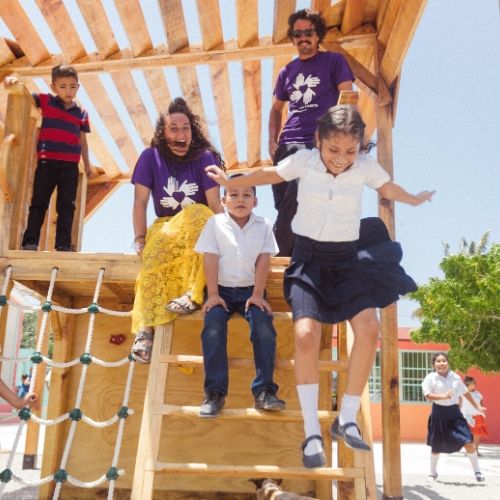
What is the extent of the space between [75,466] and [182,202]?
2263 mm

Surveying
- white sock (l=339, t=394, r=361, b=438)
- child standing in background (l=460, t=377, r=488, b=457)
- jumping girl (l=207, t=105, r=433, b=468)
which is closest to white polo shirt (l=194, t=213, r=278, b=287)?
jumping girl (l=207, t=105, r=433, b=468)

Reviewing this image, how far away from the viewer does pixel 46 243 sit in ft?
19.8

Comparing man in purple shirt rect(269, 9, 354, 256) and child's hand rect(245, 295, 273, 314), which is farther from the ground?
man in purple shirt rect(269, 9, 354, 256)

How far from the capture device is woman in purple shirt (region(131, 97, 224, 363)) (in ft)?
9.95

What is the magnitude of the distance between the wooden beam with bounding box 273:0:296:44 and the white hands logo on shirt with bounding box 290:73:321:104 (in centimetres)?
125

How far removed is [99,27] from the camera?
17.0 ft

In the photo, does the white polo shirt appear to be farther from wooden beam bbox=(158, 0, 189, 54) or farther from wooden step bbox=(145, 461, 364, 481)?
wooden beam bbox=(158, 0, 189, 54)

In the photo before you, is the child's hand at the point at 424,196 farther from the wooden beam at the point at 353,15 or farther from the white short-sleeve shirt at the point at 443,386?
the white short-sleeve shirt at the point at 443,386

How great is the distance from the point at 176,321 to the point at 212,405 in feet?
4.49

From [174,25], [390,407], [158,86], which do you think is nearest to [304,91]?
[174,25]

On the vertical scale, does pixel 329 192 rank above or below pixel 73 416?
above

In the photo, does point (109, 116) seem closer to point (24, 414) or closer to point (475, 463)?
point (24, 414)

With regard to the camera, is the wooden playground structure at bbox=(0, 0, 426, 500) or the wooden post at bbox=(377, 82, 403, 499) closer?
the wooden playground structure at bbox=(0, 0, 426, 500)

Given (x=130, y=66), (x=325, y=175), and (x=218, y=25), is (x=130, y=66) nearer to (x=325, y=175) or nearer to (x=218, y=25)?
(x=218, y=25)
